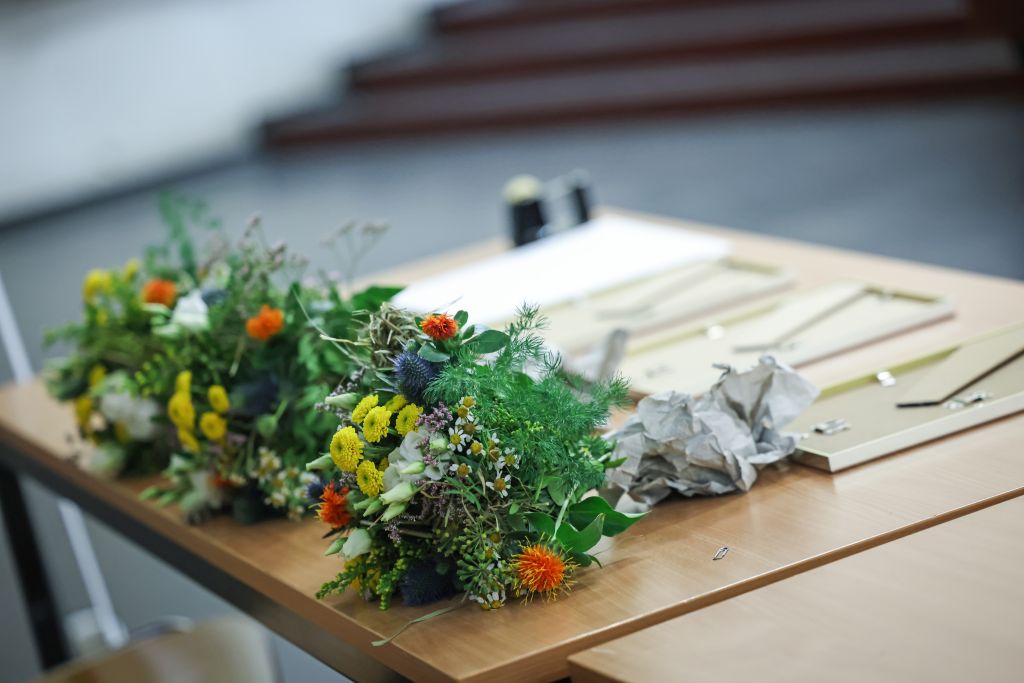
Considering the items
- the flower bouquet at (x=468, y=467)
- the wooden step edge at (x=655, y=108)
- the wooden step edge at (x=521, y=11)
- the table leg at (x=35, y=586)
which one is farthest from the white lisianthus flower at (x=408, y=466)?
the wooden step edge at (x=521, y=11)

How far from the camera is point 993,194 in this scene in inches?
194

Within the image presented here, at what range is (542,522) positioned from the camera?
117 cm

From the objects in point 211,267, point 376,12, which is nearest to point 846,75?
point 376,12

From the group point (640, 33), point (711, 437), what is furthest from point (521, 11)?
point (711, 437)

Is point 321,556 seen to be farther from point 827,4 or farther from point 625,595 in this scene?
point 827,4

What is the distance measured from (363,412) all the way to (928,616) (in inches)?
20.6

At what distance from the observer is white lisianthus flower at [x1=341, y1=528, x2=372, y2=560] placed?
1197 mm

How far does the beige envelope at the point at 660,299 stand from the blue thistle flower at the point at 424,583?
0.77 meters

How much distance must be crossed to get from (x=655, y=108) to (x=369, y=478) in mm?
7166

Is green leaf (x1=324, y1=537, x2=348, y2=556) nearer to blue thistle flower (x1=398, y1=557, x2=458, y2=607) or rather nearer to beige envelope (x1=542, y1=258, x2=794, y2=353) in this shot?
blue thistle flower (x1=398, y1=557, x2=458, y2=607)

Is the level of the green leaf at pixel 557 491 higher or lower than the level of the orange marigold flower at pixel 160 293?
lower

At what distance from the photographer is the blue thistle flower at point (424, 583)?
1.21m

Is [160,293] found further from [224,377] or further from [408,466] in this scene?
[408,466]

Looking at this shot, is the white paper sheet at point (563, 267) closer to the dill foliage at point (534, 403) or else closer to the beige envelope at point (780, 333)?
the beige envelope at point (780, 333)
